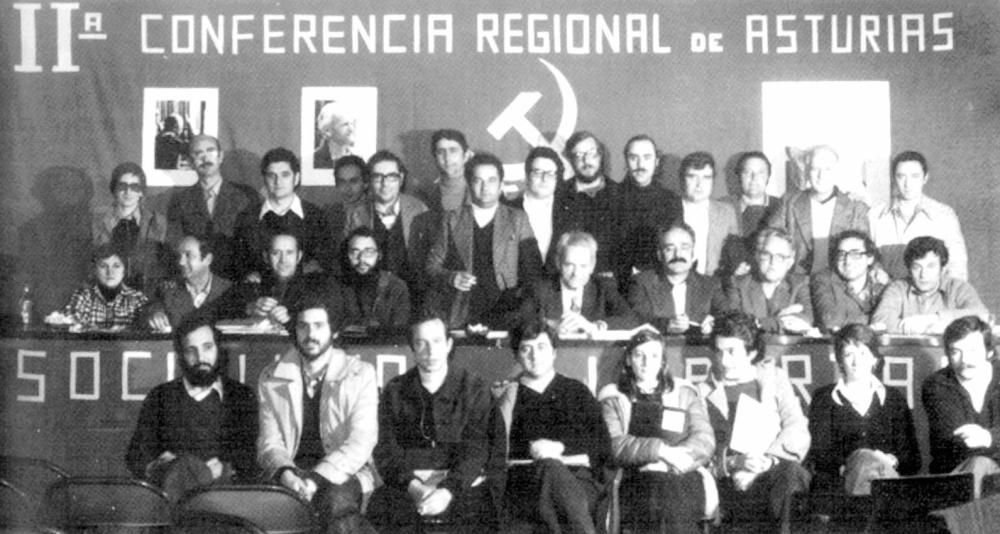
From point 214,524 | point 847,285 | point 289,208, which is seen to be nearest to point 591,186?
point 847,285

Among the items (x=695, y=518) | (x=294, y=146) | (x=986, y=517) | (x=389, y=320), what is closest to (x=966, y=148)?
(x=986, y=517)

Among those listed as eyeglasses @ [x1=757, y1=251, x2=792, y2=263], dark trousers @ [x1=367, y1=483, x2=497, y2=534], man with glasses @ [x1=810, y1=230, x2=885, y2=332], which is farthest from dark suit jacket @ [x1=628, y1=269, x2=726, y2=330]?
dark trousers @ [x1=367, y1=483, x2=497, y2=534]

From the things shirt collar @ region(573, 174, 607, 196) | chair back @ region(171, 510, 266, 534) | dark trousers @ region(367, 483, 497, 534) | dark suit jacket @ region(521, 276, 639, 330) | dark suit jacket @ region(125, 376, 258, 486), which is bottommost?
dark trousers @ region(367, 483, 497, 534)

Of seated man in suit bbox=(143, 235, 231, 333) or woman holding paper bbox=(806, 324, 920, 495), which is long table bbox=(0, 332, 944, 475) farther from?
seated man in suit bbox=(143, 235, 231, 333)

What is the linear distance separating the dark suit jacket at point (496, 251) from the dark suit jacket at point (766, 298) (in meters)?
0.49

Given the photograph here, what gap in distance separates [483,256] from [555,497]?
0.78 metres

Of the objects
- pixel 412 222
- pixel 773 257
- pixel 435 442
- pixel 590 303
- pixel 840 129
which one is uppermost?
pixel 840 129

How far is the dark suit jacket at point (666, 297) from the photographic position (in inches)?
119

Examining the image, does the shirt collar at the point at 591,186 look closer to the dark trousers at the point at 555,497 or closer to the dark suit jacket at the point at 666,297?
the dark suit jacket at the point at 666,297

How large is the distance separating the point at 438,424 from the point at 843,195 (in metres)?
1.23

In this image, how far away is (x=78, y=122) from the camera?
3307mm

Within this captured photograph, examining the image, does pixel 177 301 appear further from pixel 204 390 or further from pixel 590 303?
pixel 590 303

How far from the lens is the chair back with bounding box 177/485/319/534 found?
241 cm

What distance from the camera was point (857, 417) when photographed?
9.25ft
